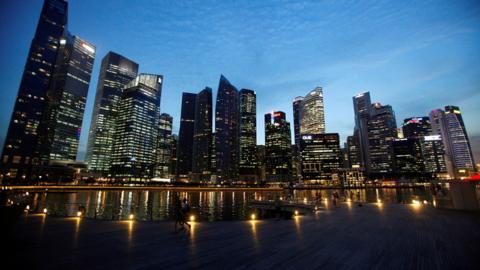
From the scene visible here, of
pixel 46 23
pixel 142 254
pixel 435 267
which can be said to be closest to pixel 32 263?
pixel 142 254

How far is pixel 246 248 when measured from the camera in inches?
367

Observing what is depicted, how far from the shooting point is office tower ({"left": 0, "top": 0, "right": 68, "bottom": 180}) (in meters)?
156

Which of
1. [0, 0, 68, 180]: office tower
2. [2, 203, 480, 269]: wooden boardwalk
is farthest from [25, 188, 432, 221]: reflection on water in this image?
[0, 0, 68, 180]: office tower

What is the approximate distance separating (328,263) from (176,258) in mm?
5219

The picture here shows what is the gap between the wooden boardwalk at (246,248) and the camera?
Result: 7340 millimetres

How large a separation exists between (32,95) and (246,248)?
21696 centimetres

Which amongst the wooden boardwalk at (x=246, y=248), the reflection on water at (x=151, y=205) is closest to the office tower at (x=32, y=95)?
the reflection on water at (x=151, y=205)

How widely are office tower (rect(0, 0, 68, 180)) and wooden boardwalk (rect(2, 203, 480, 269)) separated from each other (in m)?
202

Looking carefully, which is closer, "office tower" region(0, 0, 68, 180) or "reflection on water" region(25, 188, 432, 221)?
"reflection on water" region(25, 188, 432, 221)

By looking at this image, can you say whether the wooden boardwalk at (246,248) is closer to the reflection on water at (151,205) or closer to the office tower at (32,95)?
the reflection on water at (151,205)

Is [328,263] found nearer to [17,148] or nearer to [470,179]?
[470,179]

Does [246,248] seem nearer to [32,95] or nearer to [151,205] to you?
[151,205]

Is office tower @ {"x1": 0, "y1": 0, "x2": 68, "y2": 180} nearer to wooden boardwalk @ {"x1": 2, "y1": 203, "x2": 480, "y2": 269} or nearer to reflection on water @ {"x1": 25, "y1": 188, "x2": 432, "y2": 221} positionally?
reflection on water @ {"x1": 25, "y1": 188, "x2": 432, "y2": 221}

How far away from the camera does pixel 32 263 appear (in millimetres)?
7293
